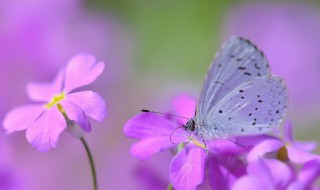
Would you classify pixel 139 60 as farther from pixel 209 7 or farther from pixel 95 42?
pixel 209 7

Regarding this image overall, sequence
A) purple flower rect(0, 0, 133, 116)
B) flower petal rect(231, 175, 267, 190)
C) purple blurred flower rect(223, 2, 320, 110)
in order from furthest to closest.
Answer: purple blurred flower rect(223, 2, 320, 110) < purple flower rect(0, 0, 133, 116) < flower petal rect(231, 175, 267, 190)

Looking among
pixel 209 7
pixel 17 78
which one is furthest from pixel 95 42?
pixel 209 7

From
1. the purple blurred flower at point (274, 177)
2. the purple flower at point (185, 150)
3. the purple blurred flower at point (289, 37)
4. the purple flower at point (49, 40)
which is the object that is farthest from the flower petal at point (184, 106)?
the purple blurred flower at point (289, 37)

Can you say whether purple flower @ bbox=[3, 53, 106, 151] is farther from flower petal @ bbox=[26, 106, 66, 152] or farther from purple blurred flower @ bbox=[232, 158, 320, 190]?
purple blurred flower @ bbox=[232, 158, 320, 190]

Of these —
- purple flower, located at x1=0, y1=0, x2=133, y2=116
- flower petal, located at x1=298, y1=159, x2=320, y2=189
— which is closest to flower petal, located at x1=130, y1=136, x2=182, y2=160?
flower petal, located at x1=298, y1=159, x2=320, y2=189

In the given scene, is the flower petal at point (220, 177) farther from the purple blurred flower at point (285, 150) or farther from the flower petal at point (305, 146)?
the flower petal at point (305, 146)

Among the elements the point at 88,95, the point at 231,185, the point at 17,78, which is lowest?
the point at 17,78
